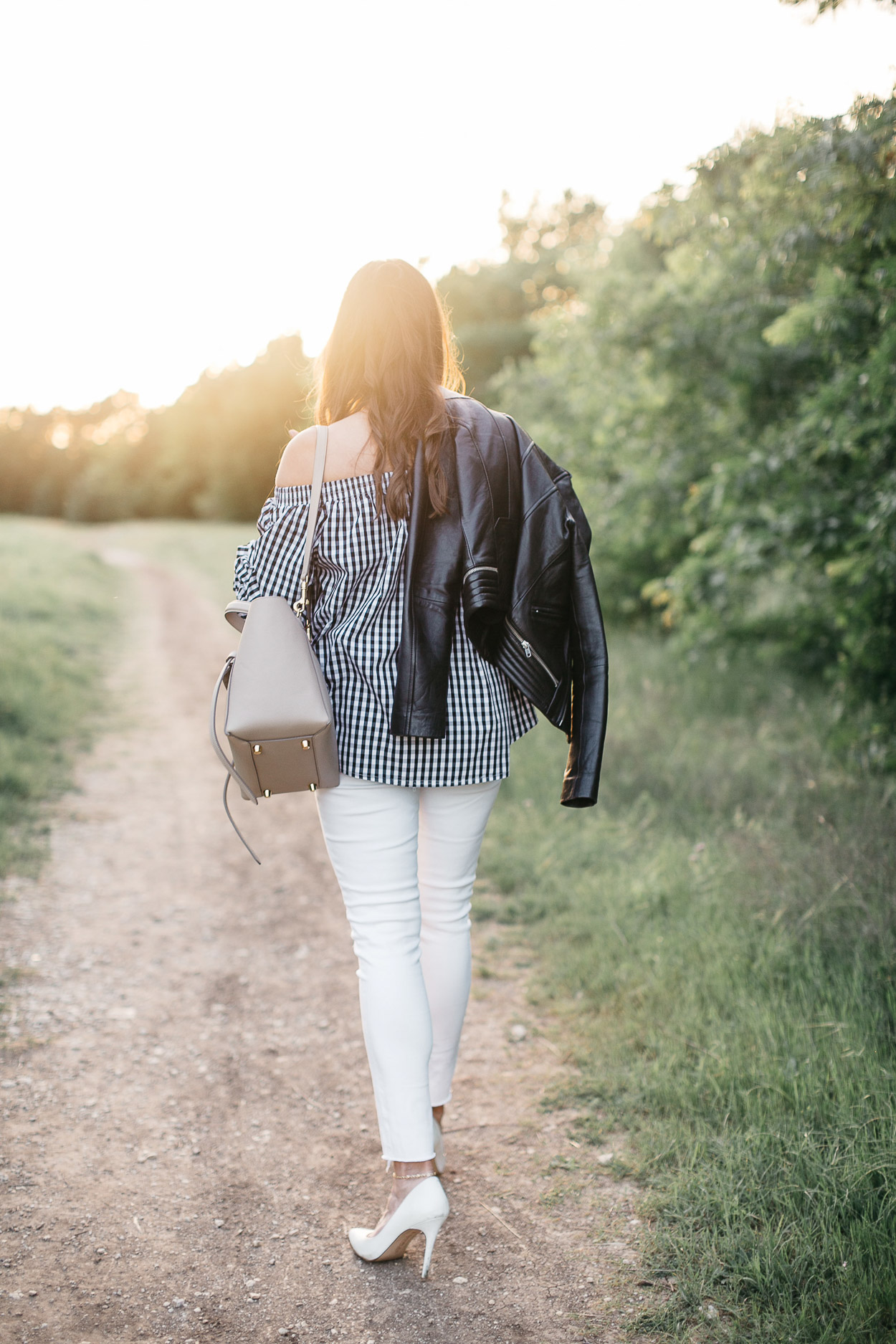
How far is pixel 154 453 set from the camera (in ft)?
211

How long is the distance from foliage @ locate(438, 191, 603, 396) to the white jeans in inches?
977

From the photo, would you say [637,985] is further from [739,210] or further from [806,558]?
[739,210]

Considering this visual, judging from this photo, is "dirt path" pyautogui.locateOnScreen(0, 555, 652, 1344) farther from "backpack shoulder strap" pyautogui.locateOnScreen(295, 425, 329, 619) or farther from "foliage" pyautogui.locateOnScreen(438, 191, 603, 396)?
"foliage" pyautogui.locateOnScreen(438, 191, 603, 396)

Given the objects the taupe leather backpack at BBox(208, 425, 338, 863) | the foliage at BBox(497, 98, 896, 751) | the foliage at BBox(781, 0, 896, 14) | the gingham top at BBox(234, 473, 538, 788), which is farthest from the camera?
the foliage at BBox(497, 98, 896, 751)

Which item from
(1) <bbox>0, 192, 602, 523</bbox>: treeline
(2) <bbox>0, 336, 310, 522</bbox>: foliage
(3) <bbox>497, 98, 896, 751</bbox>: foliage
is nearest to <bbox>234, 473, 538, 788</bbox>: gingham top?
(3) <bbox>497, 98, 896, 751</bbox>: foliage

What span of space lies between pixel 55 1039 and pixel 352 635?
2.00 meters

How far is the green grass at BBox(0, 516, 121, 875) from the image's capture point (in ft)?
16.4

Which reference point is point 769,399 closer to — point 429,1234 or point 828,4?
point 828,4

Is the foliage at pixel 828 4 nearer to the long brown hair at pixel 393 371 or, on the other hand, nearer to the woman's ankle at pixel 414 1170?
the long brown hair at pixel 393 371

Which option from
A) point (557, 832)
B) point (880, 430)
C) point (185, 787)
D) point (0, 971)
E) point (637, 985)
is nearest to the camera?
point (637, 985)

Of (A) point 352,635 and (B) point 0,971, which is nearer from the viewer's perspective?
(A) point 352,635

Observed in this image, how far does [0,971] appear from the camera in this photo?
342 centimetres

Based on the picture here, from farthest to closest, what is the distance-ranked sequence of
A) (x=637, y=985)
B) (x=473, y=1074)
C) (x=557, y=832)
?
(x=557, y=832) < (x=637, y=985) < (x=473, y=1074)

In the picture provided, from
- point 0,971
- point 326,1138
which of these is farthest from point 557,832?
point 0,971
